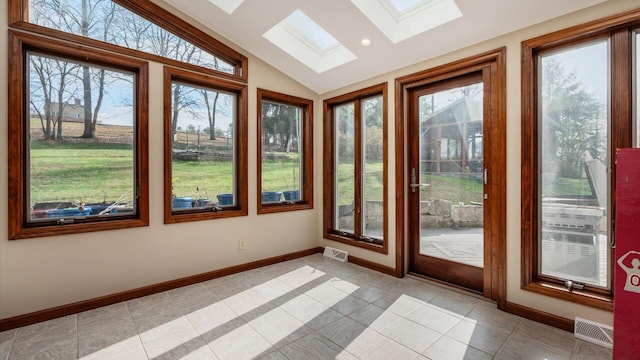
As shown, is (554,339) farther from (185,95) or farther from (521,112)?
(185,95)

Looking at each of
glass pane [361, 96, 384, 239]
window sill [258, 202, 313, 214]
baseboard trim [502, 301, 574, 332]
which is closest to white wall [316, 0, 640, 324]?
baseboard trim [502, 301, 574, 332]

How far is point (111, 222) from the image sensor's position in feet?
8.86

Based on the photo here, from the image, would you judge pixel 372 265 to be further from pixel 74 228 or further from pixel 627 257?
pixel 74 228

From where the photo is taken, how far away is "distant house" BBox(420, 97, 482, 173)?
287 cm

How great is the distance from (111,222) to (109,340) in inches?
41.9

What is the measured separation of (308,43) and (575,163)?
9.77ft

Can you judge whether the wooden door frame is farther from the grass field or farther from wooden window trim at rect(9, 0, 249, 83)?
wooden window trim at rect(9, 0, 249, 83)

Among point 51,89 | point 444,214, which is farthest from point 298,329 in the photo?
point 51,89

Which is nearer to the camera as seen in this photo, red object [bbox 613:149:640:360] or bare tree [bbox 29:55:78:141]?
red object [bbox 613:149:640:360]

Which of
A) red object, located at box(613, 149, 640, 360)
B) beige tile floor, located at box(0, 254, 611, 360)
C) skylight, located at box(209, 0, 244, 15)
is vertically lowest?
beige tile floor, located at box(0, 254, 611, 360)

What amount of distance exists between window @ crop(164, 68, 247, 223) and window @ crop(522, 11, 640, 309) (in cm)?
297

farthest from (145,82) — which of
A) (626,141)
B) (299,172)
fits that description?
(626,141)

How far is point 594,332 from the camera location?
2061 millimetres

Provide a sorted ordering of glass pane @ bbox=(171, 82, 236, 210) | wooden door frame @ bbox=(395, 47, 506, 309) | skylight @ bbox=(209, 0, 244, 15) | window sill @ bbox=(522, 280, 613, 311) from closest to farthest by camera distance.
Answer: window sill @ bbox=(522, 280, 613, 311)
wooden door frame @ bbox=(395, 47, 506, 309)
skylight @ bbox=(209, 0, 244, 15)
glass pane @ bbox=(171, 82, 236, 210)
